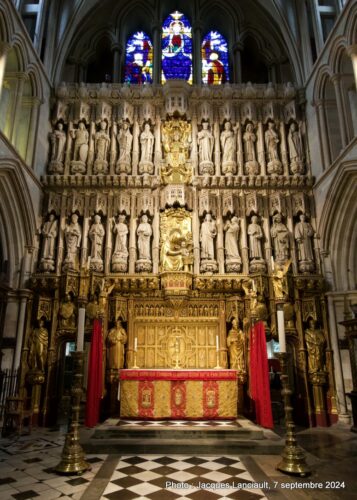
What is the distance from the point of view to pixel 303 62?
45.8 ft

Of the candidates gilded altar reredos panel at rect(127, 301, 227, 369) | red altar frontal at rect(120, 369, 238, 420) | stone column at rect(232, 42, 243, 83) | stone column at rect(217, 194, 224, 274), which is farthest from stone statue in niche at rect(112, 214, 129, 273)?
stone column at rect(232, 42, 243, 83)

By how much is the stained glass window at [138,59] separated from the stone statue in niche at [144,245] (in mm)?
6741

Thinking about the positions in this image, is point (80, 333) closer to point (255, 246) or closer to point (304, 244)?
point (255, 246)

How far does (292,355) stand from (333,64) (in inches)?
352

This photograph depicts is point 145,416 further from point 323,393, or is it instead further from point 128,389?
point 323,393

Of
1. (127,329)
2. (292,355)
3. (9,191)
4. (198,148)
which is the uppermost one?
(198,148)

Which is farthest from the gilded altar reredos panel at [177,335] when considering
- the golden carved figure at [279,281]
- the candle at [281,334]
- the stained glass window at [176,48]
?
the stained glass window at [176,48]

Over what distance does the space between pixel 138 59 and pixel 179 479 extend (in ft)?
50.6

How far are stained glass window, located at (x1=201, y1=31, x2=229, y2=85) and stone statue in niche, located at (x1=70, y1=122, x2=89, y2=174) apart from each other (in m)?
5.52

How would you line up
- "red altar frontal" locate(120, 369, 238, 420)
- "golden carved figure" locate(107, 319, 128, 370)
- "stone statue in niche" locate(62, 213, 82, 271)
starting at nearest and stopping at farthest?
"red altar frontal" locate(120, 369, 238, 420) → "golden carved figure" locate(107, 319, 128, 370) → "stone statue in niche" locate(62, 213, 82, 271)

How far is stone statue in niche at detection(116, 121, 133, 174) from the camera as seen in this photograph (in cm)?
1303

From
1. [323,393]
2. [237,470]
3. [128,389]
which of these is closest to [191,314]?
[128,389]

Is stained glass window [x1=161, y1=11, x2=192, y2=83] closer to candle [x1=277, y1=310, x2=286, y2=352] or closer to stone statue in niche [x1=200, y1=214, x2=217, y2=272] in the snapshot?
stone statue in niche [x1=200, y1=214, x2=217, y2=272]

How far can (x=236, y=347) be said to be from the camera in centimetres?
1105
